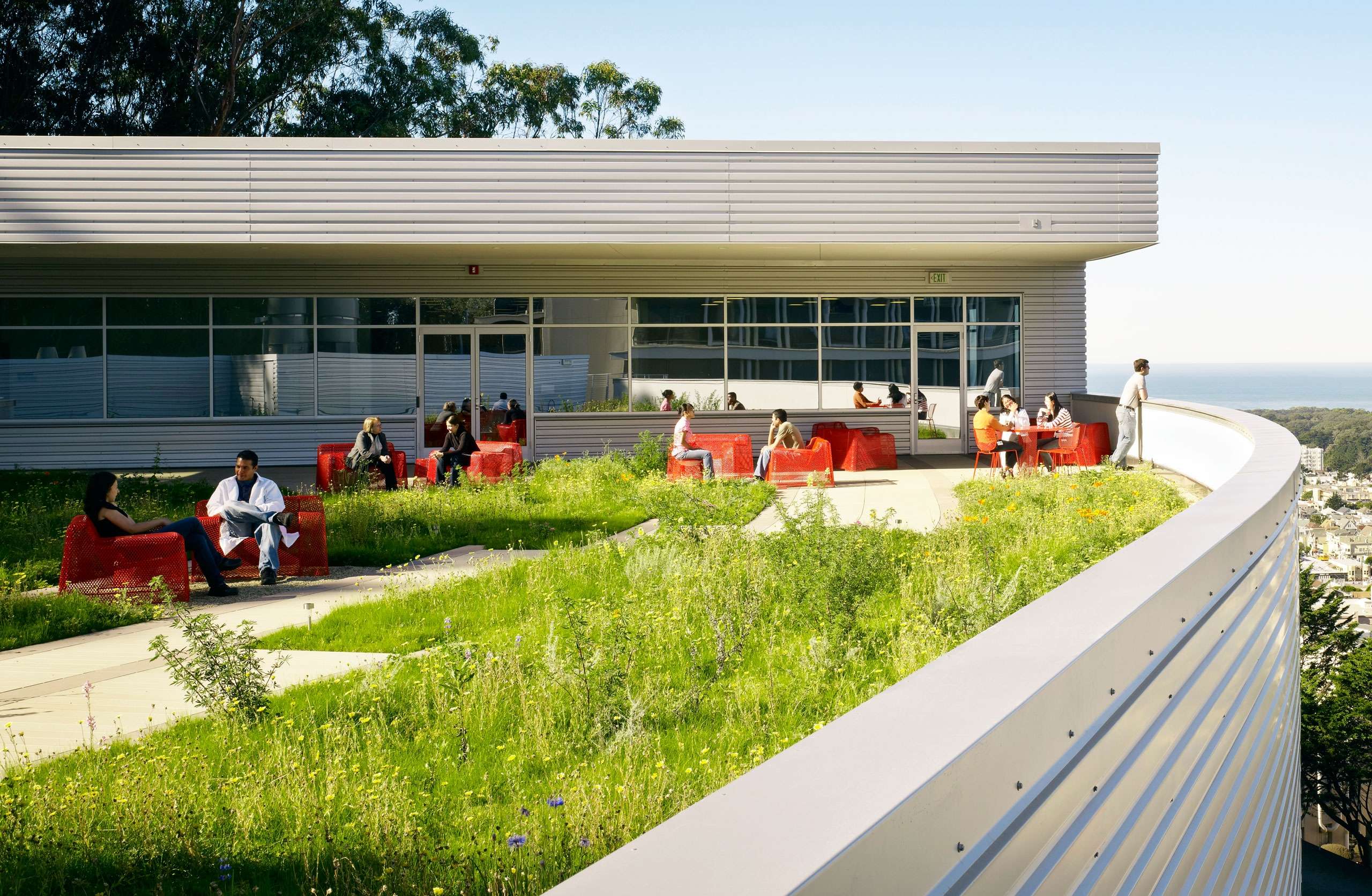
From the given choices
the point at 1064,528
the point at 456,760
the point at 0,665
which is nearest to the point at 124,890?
the point at 456,760

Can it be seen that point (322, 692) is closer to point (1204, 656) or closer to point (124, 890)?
point (124, 890)

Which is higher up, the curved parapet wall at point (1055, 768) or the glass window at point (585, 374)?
the glass window at point (585, 374)

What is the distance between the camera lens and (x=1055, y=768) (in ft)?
6.67

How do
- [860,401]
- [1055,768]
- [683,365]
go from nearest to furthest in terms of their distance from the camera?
[1055,768] → [683,365] → [860,401]

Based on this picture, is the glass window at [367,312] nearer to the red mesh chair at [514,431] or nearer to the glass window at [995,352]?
the red mesh chair at [514,431]

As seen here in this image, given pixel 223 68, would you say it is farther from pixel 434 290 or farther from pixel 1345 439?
pixel 1345 439

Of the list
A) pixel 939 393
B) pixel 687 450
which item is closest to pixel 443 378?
pixel 687 450

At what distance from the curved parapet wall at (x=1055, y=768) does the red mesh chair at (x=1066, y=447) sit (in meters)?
13.8

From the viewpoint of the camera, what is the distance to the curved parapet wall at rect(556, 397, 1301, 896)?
133 cm

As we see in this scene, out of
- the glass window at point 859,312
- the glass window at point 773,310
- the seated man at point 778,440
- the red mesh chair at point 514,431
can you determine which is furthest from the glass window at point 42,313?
the glass window at point 859,312

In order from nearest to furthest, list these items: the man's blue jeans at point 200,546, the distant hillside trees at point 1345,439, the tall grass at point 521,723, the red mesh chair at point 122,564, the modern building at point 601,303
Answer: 1. the tall grass at point 521,723
2. the red mesh chair at point 122,564
3. the man's blue jeans at point 200,546
4. the modern building at point 601,303
5. the distant hillside trees at point 1345,439

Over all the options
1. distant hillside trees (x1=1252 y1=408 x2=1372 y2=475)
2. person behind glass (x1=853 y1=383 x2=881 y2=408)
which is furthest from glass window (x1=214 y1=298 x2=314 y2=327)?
distant hillside trees (x1=1252 y1=408 x2=1372 y2=475)

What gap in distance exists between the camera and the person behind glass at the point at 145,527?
998 cm

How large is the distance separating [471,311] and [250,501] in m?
12.6
